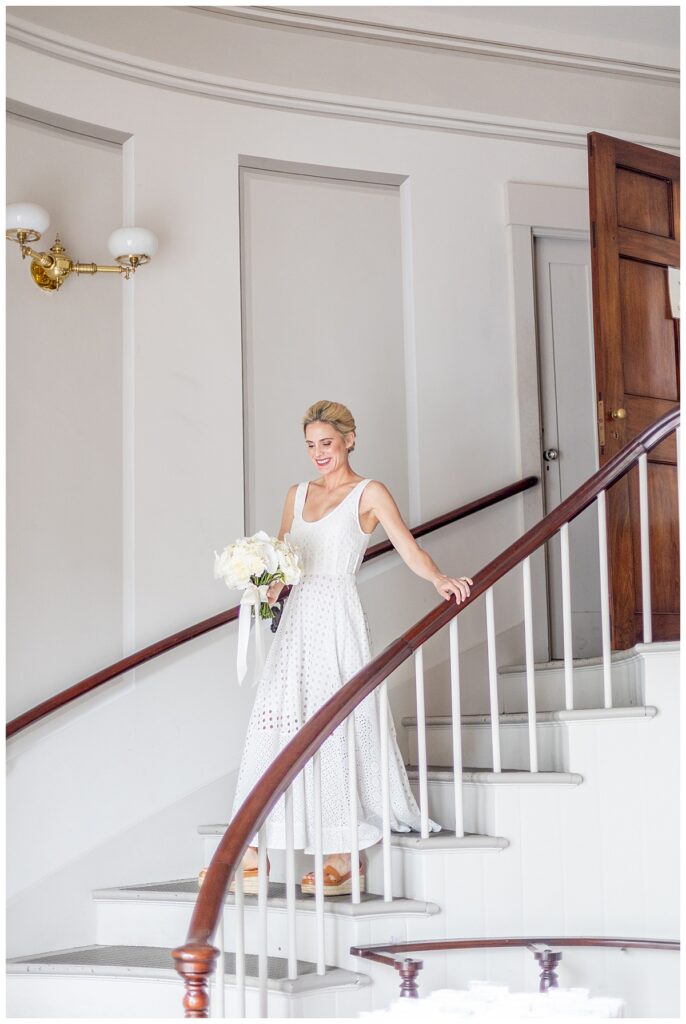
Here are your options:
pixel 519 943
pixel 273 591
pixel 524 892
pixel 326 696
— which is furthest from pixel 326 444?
pixel 519 943

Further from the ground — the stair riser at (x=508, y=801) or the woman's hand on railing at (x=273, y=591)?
the woman's hand on railing at (x=273, y=591)

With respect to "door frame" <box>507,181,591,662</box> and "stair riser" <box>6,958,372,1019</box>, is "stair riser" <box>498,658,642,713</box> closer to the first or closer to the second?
"door frame" <box>507,181,591,662</box>

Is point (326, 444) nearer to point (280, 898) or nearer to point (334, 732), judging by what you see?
point (334, 732)

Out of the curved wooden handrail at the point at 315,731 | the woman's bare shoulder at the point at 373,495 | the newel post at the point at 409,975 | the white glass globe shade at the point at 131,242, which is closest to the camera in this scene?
the curved wooden handrail at the point at 315,731

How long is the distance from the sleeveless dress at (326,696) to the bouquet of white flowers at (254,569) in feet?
0.64

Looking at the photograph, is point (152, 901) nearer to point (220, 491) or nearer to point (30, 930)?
point (30, 930)

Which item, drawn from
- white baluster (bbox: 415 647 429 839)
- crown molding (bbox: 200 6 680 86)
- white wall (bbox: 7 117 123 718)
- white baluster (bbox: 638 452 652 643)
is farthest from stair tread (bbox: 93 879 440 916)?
crown molding (bbox: 200 6 680 86)

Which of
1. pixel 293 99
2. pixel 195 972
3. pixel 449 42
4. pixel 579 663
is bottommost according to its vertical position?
pixel 195 972

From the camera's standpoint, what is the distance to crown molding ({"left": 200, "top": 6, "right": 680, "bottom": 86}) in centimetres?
482

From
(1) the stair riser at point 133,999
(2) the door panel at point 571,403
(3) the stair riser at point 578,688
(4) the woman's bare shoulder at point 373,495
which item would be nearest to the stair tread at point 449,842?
(1) the stair riser at point 133,999

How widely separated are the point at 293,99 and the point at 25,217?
1538mm

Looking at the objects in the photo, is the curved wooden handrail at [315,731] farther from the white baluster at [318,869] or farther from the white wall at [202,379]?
the white wall at [202,379]

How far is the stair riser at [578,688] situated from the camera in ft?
12.9

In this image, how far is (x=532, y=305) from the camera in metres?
5.46
